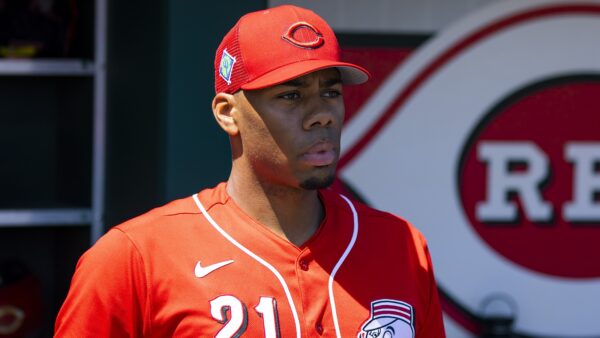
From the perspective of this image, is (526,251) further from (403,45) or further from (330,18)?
(330,18)

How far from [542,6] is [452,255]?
102 cm

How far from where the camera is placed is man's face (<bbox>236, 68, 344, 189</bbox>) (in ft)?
6.18

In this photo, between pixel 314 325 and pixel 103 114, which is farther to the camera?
pixel 103 114

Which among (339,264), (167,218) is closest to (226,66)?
(167,218)

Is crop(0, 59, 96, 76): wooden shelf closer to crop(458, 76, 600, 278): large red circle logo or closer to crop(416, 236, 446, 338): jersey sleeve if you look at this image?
crop(458, 76, 600, 278): large red circle logo

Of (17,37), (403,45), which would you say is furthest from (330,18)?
(17,37)

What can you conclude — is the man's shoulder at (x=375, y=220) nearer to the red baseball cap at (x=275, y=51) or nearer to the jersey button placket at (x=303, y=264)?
the jersey button placket at (x=303, y=264)

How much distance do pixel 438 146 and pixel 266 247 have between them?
81.0 inches

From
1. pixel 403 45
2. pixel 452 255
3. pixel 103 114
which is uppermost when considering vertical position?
pixel 403 45

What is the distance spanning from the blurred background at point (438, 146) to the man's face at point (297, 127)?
1.79m

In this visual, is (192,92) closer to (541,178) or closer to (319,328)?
(319,328)

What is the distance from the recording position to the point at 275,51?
6.25 feet

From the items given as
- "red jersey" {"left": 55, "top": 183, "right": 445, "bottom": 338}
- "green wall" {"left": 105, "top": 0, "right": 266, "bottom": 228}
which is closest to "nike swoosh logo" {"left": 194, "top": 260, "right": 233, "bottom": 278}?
"red jersey" {"left": 55, "top": 183, "right": 445, "bottom": 338}

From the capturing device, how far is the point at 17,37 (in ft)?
12.7
